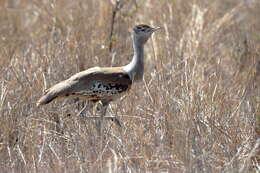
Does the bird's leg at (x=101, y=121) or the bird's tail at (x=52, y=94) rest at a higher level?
the bird's tail at (x=52, y=94)

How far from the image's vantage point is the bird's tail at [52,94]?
4582 mm

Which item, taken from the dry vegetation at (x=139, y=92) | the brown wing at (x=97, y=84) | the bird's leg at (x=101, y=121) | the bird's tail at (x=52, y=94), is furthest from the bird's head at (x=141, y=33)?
the bird's tail at (x=52, y=94)

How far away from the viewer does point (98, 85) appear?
482 centimetres

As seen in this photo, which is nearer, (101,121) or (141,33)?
(101,121)

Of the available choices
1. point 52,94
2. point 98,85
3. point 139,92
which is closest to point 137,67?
point 139,92

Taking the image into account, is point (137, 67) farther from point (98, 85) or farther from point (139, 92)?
point (98, 85)

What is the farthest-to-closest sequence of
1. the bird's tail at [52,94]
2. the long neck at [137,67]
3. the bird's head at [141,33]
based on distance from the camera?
the bird's head at [141,33]
the long neck at [137,67]
the bird's tail at [52,94]

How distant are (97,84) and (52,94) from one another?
344mm

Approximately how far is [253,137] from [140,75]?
1.08 m

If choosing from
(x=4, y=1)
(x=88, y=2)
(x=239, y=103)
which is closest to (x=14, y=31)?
(x=4, y=1)

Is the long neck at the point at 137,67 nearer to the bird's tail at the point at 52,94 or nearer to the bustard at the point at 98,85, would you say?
the bustard at the point at 98,85

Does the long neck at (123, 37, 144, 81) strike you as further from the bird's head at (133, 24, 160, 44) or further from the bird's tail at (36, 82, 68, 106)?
the bird's tail at (36, 82, 68, 106)

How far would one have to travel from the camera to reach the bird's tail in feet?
15.0

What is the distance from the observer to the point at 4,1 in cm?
675
